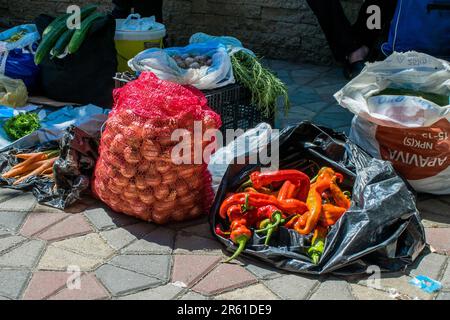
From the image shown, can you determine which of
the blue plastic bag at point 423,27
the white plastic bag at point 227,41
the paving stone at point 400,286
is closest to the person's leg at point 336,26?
the blue plastic bag at point 423,27

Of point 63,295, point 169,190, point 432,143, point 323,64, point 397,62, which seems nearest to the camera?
point 63,295


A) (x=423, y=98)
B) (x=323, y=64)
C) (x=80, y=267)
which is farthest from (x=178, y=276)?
(x=323, y=64)

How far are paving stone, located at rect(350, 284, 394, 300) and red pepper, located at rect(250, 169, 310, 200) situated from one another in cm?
69

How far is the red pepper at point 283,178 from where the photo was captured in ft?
10.4

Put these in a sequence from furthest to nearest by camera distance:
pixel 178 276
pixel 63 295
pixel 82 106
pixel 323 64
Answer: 1. pixel 323 64
2. pixel 82 106
3. pixel 178 276
4. pixel 63 295

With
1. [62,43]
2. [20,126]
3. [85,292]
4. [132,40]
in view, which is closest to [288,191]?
[85,292]

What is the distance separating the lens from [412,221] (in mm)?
2896

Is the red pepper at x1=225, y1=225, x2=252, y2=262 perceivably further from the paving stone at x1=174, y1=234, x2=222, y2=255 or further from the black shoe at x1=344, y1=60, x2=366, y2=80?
the black shoe at x1=344, y1=60, x2=366, y2=80

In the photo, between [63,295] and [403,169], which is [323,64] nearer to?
[403,169]

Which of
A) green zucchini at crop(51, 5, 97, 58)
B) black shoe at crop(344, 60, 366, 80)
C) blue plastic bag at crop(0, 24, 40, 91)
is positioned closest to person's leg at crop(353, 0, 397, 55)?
black shoe at crop(344, 60, 366, 80)

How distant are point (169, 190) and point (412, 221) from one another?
47.2 inches

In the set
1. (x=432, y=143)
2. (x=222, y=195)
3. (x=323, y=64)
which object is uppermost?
(x=432, y=143)

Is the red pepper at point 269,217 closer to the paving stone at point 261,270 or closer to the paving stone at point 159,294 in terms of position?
the paving stone at point 261,270

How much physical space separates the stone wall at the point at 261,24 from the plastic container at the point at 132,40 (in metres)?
1.84
